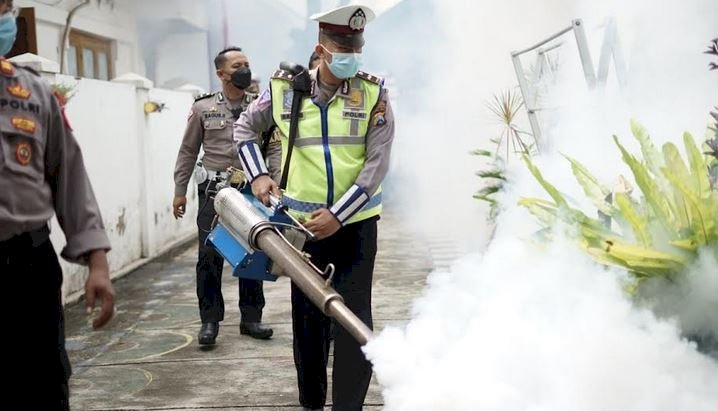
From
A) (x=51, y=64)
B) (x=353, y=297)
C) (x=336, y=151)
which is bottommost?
(x=353, y=297)

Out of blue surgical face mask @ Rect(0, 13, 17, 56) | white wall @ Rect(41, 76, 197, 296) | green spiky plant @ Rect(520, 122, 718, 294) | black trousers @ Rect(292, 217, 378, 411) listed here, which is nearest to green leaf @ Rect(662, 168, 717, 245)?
green spiky plant @ Rect(520, 122, 718, 294)

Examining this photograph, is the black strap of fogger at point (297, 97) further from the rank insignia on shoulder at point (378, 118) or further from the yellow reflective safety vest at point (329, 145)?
the rank insignia on shoulder at point (378, 118)

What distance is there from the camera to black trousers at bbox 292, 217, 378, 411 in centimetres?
364

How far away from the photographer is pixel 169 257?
31.3ft

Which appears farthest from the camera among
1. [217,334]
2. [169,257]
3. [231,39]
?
[231,39]

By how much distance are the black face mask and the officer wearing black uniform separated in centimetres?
299

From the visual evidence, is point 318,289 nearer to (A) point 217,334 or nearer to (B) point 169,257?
(A) point 217,334

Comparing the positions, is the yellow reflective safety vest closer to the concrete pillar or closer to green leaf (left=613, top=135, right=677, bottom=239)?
green leaf (left=613, top=135, right=677, bottom=239)

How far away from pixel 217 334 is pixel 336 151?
236 cm

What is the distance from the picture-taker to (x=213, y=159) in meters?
5.47

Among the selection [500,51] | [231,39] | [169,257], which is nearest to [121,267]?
[169,257]

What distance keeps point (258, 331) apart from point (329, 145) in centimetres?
230

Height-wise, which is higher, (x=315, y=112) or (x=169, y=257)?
(x=315, y=112)

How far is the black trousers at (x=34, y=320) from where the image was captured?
231 cm
